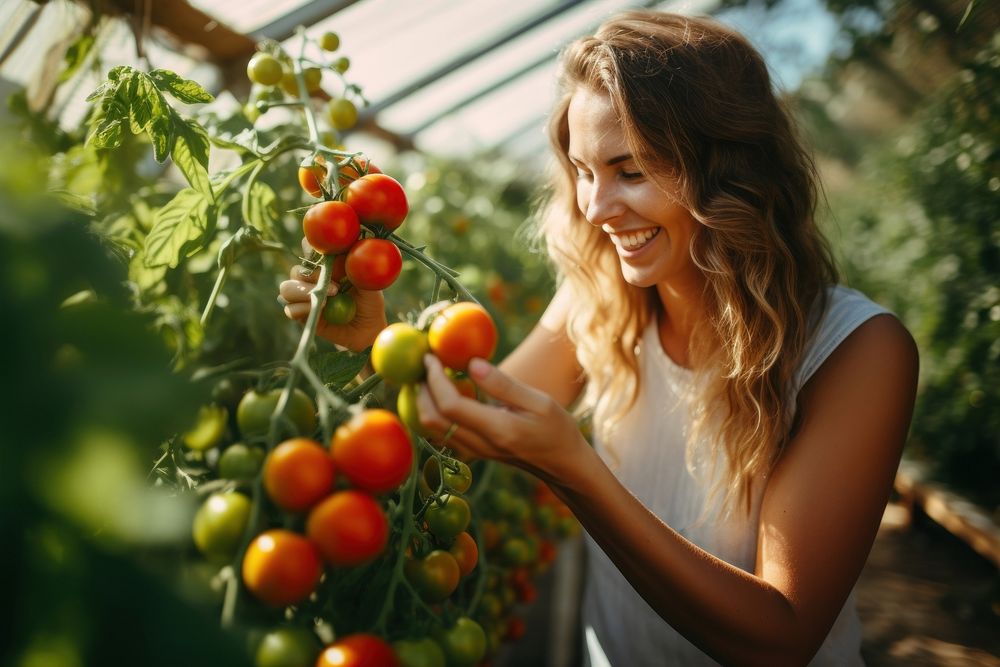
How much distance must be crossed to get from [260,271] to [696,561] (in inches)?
32.6

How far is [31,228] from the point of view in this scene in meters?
0.40

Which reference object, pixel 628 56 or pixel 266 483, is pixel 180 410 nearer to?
pixel 266 483

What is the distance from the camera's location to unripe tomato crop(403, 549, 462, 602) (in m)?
0.57

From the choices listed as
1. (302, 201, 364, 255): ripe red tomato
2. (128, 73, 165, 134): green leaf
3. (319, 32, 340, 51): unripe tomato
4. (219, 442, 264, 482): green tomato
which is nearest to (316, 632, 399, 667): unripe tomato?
(219, 442, 264, 482): green tomato

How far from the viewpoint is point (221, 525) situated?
452 millimetres

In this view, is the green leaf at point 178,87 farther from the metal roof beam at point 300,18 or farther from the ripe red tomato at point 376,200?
the metal roof beam at point 300,18

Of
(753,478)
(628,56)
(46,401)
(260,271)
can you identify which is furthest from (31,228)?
(753,478)

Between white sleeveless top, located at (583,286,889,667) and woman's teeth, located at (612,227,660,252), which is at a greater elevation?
woman's teeth, located at (612,227,660,252)

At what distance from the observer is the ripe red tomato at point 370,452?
0.46m

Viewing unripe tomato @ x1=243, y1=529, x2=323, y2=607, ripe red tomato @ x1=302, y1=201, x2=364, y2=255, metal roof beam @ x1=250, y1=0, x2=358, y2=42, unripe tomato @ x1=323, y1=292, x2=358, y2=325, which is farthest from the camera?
metal roof beam @ x1=250, y1=0, x2=358, y2=42

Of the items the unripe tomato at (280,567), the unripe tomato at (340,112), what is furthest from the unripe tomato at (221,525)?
the unripe tomato at (340,112)

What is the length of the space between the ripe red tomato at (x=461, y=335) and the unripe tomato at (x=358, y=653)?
217mm

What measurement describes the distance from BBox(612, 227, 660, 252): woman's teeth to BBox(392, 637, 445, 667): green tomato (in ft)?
2.33

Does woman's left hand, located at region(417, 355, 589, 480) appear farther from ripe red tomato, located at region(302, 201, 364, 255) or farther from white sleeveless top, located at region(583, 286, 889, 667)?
white sleeveless top, located at region(583, 286, 889, 667)
